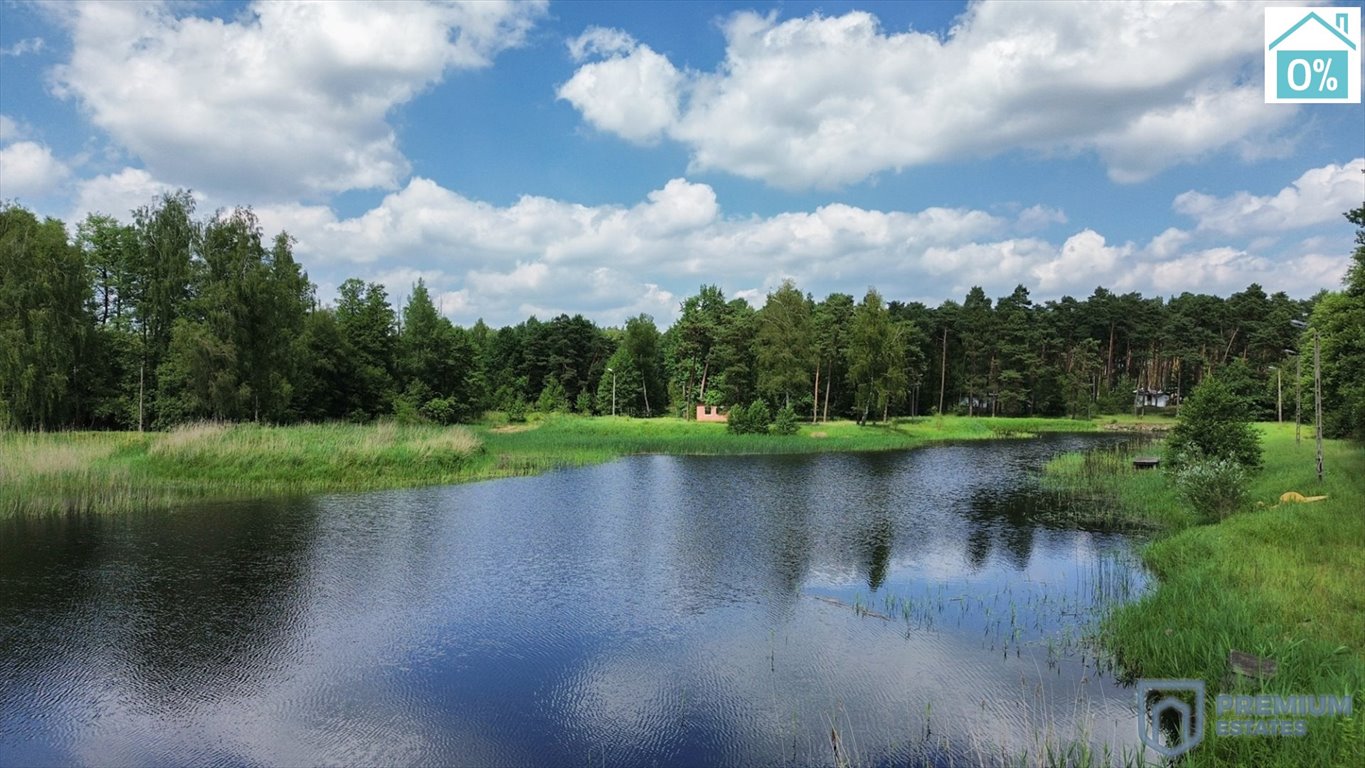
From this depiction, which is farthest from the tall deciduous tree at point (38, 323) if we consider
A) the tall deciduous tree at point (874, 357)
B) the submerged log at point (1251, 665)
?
the tall deciduous tree at point (874, 357)

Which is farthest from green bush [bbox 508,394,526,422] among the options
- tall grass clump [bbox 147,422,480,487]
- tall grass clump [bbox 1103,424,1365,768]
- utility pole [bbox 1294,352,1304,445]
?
utility pole [bbox 1294,352,1304,445]

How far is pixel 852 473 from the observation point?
3438 centimetres

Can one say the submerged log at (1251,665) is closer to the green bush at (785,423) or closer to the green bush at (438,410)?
the green bush at (785,423)

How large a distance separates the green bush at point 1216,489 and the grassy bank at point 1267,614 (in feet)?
1.66

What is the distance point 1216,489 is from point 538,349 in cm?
7409

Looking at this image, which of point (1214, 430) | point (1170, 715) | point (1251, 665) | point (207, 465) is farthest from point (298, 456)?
point (1214, 430)

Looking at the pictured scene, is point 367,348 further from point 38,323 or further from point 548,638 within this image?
point 548,638

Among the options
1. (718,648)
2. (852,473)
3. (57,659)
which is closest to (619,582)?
(718,648)

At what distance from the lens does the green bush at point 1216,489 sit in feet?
59.5

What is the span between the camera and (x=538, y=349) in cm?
8500

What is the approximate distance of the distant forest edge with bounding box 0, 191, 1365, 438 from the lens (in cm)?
3647

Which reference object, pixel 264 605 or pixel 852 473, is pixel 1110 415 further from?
pixel 264 605

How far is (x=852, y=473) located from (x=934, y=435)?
2790 cm

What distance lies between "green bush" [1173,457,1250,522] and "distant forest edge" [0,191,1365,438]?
11.0 meters
